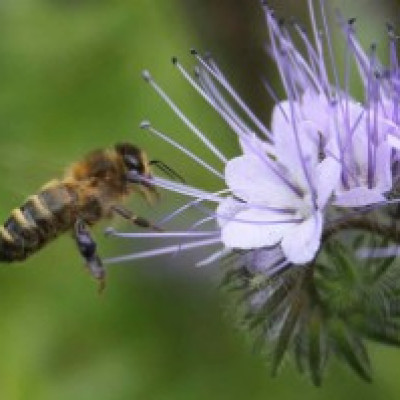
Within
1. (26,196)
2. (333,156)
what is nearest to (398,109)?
(333,156)

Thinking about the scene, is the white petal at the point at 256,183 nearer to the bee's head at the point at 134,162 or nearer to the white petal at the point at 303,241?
the white petal at the point at 303,241

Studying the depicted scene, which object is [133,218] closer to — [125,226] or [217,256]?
[217,256]

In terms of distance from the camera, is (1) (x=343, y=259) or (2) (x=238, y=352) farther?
(2) (x=238, y=352)

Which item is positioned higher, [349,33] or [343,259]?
[349,33]

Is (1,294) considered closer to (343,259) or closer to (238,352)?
(238,352)

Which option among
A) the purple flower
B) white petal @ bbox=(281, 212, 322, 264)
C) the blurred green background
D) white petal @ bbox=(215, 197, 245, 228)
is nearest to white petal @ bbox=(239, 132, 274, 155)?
the purple flower

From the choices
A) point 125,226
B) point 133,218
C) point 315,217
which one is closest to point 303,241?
point 315,217
